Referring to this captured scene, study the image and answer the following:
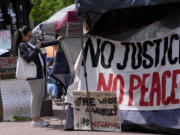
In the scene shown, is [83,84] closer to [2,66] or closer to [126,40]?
[126,40]

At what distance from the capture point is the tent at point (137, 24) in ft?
22.6

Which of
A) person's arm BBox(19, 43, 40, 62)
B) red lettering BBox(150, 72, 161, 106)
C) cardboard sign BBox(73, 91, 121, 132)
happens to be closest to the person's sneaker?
cardboard sign BBox(73, 91, 121, 132)

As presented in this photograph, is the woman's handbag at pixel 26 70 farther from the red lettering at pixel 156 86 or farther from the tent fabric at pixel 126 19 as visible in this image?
the red lettering at pixel 156 86

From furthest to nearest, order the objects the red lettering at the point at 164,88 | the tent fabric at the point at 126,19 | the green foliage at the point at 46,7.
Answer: the green foliage at the point at 46,7 → the tent fabric at the point at 126,19 → the red lettering at the point at 164,88

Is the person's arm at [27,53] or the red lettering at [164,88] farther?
the person's arm at [27,53]

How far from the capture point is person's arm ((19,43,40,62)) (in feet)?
26.8

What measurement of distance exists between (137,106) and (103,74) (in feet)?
2.73

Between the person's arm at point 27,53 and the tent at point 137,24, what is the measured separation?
1112mm

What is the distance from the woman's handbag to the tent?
131cm

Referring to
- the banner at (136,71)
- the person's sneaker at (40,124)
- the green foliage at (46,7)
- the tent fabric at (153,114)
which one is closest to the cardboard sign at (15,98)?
the person's sneaker at (40,124)

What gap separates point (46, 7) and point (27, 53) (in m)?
21.8

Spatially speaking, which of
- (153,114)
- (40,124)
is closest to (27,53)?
(40,124)

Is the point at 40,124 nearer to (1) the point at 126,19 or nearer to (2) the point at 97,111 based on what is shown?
(2) the point at 97,111

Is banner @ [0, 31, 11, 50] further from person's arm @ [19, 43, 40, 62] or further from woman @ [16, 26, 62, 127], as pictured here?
A: person's arm @ [19, 43, 40, 62]
